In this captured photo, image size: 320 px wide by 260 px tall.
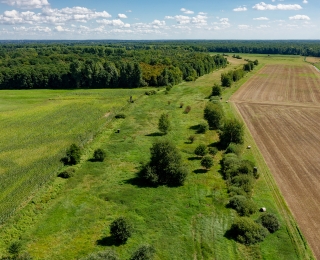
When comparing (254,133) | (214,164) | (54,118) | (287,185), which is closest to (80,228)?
(214,164)

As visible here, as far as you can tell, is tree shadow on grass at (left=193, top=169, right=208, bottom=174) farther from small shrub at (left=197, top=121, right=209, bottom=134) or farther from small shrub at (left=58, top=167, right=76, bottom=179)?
small shrub at (left=58, top=167, right=76, bottom=179)

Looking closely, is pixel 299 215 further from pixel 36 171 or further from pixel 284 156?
pixel 36 171

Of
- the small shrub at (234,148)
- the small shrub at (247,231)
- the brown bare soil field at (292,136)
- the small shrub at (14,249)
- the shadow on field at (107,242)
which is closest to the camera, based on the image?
the small shrub at (14,249)

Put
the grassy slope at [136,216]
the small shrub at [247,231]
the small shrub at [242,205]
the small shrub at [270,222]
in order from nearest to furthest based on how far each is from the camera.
Answer: 1. the grassy slope at [136,216]
2. the small shrub at [247,231]
3. the small shrub at [270,222]
4. the small shrub at [242,205]

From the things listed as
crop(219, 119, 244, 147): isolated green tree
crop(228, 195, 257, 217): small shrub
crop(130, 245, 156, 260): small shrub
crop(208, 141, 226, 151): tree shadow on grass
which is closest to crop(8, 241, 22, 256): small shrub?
crop(130, 245, 156, 260): small shrub

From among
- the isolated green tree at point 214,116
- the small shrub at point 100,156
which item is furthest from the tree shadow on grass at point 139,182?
the isolated green tree at point 214,116

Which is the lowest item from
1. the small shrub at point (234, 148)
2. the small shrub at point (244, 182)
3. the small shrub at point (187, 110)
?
the small shrub at point (244, 182)

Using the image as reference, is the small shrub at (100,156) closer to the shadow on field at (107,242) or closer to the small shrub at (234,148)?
the shadow on field at (107,242)
